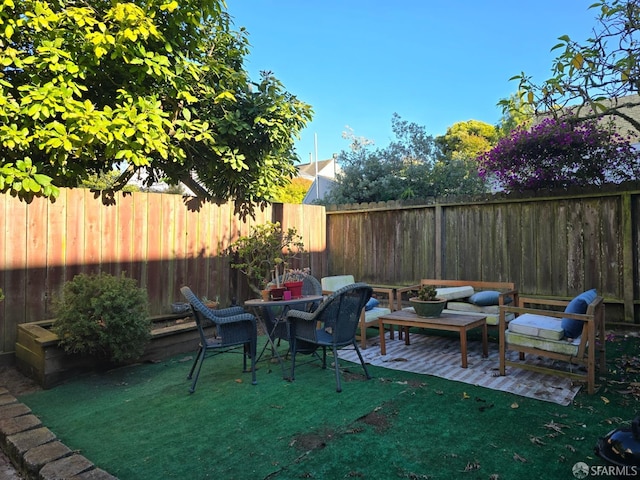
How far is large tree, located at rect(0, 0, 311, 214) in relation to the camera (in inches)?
151

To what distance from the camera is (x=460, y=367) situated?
12.3 ft

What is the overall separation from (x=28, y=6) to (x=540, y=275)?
21.7ft

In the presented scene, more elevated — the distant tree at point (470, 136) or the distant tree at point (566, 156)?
the distant tree at point (470, 136)

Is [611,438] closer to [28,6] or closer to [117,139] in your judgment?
[117,139]

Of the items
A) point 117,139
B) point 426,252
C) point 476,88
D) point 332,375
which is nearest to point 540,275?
point 426,252

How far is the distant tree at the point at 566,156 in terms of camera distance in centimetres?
532

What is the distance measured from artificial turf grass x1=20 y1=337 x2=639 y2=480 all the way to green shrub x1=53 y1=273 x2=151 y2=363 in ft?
0.99

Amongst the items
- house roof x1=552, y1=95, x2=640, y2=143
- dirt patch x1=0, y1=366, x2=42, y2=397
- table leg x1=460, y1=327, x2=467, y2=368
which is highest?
house roof x1=552, y1=95, x2=640, y2=143

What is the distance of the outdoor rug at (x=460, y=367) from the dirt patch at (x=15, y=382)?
9.26ft

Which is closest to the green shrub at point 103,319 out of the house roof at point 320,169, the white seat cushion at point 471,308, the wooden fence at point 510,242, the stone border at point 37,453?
the stone border at point 37,453

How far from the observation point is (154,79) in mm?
4766

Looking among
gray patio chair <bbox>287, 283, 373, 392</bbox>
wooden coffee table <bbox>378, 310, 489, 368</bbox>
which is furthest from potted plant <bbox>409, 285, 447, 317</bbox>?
gray patio chair <bbox>287, 283, 373, 392</bbox>

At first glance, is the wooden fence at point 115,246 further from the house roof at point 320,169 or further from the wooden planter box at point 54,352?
the house roof at point 320,169

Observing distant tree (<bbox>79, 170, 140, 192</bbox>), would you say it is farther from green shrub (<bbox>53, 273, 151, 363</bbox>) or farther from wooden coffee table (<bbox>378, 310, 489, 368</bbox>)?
wooden coffee table (<bbox>378, 310, 489, 368</bbox>)
